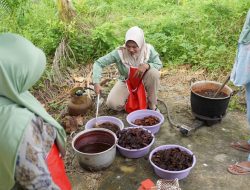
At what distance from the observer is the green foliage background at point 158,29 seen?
18.8ft

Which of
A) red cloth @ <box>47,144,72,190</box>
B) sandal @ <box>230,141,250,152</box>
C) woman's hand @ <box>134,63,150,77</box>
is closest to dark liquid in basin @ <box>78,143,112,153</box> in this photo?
woman's hand @ <box>134,63,150,77</box>

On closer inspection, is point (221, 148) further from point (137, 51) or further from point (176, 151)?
point (137, 51)

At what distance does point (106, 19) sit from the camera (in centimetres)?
738

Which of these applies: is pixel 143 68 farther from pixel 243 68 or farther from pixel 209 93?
pixel 243 68

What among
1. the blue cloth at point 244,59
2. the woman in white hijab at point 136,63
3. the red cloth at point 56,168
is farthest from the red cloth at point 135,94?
the red cloth at point 56,168

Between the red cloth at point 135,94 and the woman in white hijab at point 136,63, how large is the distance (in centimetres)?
6

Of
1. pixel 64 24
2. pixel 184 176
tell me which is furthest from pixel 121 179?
pixel 64 24

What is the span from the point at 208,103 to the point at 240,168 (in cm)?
92

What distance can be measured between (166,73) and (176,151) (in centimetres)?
230

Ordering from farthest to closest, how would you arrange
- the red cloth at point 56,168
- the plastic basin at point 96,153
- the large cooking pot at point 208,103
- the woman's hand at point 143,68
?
the woman's hand at point 143,68 → the large cooking pot at point 208,103 → the plastic basin at point 96,153 → the red cloth at point 56,168

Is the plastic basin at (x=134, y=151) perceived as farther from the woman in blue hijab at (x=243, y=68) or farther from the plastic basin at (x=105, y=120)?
the woman in blue hijab at (x=243, y=68)

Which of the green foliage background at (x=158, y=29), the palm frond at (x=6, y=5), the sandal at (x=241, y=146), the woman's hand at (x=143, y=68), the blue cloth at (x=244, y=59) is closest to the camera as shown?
the blue cloth at (x=244, y=59)

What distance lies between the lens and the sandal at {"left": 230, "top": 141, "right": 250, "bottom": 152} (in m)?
3.78

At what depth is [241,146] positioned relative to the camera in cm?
381
